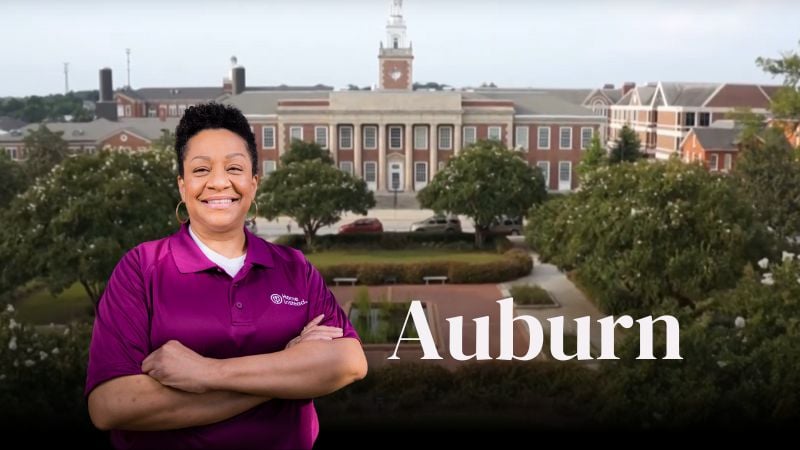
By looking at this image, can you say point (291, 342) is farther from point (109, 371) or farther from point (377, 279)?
point (377, 279)

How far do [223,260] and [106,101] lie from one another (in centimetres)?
6747

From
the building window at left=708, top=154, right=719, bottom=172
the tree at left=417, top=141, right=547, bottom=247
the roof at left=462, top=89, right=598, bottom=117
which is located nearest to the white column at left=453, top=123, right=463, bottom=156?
the roof at left=462, top=89, right=598, bottom=117

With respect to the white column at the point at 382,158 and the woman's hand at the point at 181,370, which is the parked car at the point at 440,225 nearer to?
the white column at the point at 382,158

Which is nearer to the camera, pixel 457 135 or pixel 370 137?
pixel 457 135

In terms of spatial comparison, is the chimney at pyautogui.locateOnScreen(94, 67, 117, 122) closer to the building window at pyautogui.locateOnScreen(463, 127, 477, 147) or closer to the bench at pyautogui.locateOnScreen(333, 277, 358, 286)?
the building window at pyautogui.locateOnScreen(463, 127, 477, 147)

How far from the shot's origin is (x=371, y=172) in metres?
43.1

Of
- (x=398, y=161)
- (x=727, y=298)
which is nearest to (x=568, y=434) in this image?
(x=727, y=298)

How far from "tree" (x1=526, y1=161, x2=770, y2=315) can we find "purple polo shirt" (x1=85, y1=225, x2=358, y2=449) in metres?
13.5

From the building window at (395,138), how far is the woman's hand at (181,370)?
135 feet

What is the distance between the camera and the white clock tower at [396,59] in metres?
44.8

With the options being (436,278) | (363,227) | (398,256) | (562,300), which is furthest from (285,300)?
(363,227)

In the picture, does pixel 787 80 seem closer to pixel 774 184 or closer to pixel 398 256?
pixel 774 184

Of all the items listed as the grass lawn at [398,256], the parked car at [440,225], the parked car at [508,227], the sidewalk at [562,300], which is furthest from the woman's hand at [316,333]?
the parked car at [508,227]

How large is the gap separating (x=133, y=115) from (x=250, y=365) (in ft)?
249
